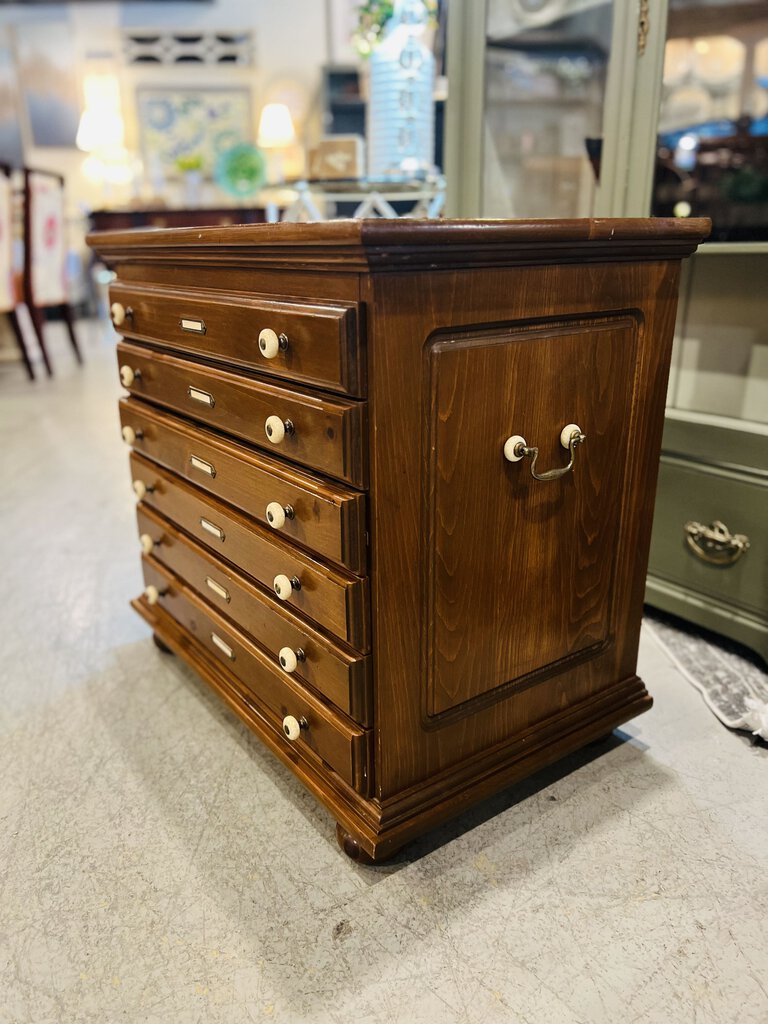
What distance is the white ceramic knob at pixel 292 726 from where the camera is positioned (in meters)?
1.05

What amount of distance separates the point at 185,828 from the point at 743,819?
764mm

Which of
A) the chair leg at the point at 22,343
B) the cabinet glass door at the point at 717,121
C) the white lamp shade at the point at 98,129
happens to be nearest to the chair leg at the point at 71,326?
the chair leg at the point at 22,343

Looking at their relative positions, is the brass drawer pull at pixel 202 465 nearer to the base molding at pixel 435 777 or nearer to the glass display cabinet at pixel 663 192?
the base molding at pixel 435 777

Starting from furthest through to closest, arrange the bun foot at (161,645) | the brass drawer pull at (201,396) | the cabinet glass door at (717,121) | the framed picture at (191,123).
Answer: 1. the framed picture at (191,123)
2. the cabinet glass door at (717,121)
3. the bun foot at (161,645)
4. the brass drawer pull at (201,396)

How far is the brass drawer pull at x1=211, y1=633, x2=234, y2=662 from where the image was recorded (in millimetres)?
1230

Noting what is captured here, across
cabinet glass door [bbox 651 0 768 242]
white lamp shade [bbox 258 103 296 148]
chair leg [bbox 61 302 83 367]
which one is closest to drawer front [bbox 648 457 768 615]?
cabinet glass door [bbox 651 0 768 242]

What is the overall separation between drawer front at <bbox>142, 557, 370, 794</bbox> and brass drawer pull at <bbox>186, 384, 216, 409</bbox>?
0.34 meters

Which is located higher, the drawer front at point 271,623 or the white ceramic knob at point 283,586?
the white ceramic knob at point 283,586

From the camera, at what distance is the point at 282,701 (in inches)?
43.5

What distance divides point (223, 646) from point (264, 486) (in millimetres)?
349

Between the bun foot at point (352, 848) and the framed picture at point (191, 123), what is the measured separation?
702 centimetres

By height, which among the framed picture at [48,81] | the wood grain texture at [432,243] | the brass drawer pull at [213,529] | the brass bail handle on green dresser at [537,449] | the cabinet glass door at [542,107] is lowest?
the brass drawer pull at [213,529]

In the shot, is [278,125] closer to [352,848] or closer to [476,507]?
[476,507]

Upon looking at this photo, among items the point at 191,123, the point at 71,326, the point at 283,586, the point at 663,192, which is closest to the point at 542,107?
the point at 663,192
